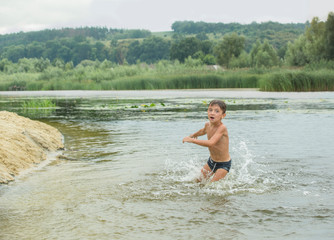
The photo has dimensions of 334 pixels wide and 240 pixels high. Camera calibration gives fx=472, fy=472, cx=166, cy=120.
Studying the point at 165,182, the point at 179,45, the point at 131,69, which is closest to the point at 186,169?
the point at 165,182

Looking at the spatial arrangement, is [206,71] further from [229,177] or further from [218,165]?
[218,165]

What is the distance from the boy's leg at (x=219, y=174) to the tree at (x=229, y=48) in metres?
104

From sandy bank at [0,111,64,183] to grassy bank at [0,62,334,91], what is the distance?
27029 mm

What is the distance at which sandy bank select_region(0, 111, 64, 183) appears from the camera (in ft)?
26.0

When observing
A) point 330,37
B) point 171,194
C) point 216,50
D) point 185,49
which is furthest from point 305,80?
point 185,49

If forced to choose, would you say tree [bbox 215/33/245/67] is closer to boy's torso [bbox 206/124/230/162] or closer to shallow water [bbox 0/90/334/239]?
shallow water [bbox 0/90/334/239]

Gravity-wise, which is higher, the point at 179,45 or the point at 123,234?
the point at 179,45

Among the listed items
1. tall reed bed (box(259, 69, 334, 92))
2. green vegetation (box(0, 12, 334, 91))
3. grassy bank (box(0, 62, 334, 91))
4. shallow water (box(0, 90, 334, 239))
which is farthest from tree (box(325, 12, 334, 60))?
shallow water (box(0, 90, 334, 239))

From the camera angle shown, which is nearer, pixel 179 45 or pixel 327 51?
pixel 327 51

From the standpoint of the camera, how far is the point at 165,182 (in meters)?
7.25

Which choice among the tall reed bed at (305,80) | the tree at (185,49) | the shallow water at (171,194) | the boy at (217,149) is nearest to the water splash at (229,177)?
the shallow water at (171,194)

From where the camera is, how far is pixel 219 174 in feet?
23.8

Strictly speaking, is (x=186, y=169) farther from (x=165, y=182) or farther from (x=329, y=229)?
(x=329, y=229)

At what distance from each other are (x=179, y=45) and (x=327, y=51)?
6980 centimetres
